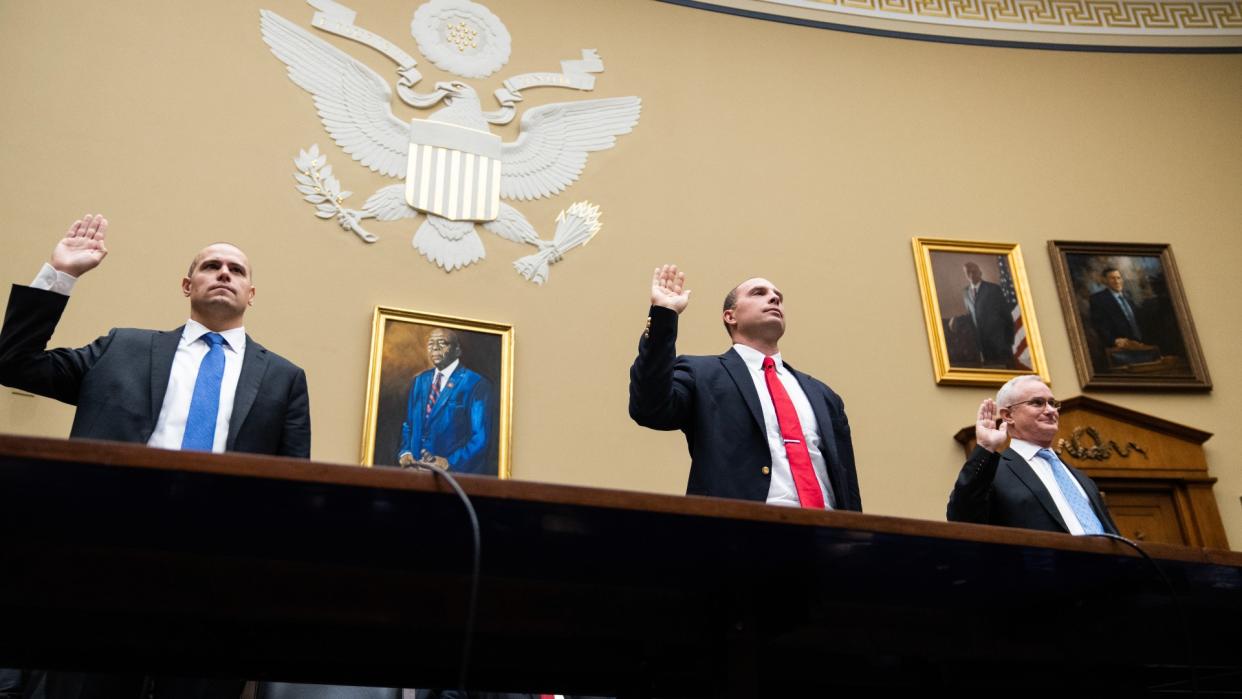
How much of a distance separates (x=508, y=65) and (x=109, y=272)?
2.57 meters

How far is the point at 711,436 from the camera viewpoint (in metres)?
3.24

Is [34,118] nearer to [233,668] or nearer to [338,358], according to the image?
[338,358]

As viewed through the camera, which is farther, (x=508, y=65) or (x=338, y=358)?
(x=508, y=65)

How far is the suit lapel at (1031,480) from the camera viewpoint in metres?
3.62

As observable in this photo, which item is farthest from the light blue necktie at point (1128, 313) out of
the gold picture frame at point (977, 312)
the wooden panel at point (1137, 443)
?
the wooden panel at point (1137, 443)

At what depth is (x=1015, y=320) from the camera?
6.70 meters

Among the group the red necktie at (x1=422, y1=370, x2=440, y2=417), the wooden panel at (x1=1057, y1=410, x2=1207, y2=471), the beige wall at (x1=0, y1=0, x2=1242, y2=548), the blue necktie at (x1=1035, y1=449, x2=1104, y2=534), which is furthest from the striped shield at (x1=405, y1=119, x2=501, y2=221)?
the wooden panel at (x1=1057, y1=410, x2=1207, y2=471)

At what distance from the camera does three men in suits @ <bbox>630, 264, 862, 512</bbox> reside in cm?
306

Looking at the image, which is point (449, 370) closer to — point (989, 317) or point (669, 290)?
point (669, 290)

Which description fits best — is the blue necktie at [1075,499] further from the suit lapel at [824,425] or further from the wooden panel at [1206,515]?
the wooden panel at [1206,515]

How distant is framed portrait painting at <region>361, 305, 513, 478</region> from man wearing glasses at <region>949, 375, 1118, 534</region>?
2.48 m

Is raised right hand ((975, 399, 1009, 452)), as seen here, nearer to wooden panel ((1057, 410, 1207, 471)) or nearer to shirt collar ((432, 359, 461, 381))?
shirt collar ((432, 359, 461, 381))

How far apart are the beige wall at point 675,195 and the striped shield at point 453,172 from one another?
0.64 feet

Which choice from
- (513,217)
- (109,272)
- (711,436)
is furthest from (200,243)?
(711,436)
